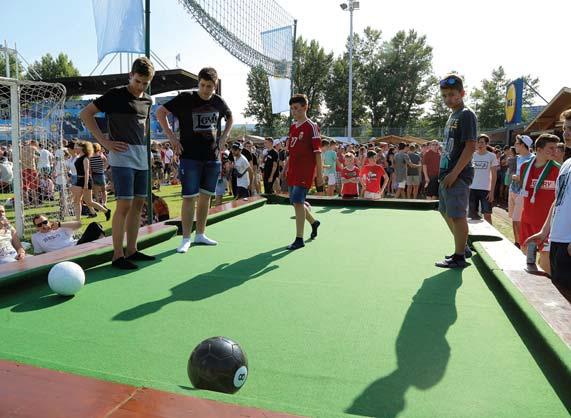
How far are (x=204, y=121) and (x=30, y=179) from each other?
986cm

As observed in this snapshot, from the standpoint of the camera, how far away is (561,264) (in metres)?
2.85

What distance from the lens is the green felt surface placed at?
179 centimetres

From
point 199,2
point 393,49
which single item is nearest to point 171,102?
point 199,2

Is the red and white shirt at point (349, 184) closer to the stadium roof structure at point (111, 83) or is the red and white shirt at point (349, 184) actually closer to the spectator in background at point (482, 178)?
the spectator in background at point (482, 178)

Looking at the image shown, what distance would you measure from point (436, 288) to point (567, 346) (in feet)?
4.50

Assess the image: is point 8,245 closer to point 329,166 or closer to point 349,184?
point 349,184

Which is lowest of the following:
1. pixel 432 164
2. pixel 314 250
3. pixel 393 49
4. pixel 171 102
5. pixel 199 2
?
pixel 314 250

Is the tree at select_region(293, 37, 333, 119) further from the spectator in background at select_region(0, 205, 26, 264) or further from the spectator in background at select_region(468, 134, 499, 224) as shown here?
the spectator in background at select_region(0, 205, 26, 264)

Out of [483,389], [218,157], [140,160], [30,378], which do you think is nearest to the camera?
[30,378]

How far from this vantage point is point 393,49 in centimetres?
6069

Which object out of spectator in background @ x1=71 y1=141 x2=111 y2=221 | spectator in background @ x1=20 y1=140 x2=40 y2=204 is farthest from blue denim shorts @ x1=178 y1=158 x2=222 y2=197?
spectator in background @ x1=20 y1=140 x2=40 y2=204

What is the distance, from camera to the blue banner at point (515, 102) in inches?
724

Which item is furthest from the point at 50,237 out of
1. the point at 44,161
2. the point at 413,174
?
→ the point at 413,174

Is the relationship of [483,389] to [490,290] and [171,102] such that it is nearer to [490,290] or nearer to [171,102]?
[490,290]
